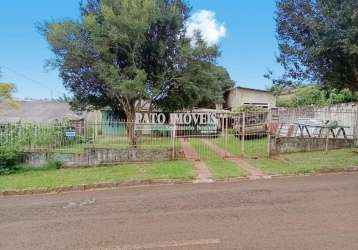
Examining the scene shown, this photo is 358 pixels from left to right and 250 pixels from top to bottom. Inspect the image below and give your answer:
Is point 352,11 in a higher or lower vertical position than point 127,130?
higher

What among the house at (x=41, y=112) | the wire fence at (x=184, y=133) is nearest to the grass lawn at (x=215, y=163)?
the wire fence at (x=184, y=133)

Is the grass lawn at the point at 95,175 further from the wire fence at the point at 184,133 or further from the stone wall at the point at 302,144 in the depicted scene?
the stone wall at the point at 302,144

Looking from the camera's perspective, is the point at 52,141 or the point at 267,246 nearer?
the point at 267,246

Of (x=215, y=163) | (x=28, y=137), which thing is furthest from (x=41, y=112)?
(x=215, y=163)

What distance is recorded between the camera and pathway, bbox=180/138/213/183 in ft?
40.0

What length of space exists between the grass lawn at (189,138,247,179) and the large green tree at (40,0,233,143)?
2.88 m

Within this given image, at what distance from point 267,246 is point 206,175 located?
7153 millimetres

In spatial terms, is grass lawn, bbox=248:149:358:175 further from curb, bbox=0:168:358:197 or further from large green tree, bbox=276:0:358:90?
large green tree, bbox=276:0:358:90

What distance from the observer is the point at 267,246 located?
5527mm

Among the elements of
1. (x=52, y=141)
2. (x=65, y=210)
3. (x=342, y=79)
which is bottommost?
(x=65, y=210)

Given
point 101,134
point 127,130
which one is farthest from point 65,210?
point 127,130

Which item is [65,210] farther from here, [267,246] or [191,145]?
[191,145]

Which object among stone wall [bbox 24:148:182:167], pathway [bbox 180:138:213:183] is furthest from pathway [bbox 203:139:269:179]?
stone wall [bbox 24:148:182:167]

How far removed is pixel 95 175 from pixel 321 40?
28.8 feet
